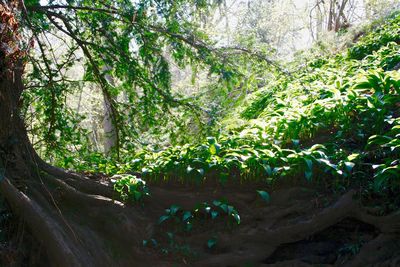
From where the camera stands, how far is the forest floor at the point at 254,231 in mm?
3727

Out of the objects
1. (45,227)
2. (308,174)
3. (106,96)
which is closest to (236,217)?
(308,174)

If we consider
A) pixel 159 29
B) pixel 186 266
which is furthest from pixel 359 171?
pixel 159 29

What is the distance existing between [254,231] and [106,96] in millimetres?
3059

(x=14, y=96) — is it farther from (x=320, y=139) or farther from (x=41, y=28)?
(x=320, y=139)

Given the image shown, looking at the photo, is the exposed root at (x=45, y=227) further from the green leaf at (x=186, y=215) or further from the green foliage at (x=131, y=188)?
the green leaf at (x=186, y=215)

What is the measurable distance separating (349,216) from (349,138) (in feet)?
3.60

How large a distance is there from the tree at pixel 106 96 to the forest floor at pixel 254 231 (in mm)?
206

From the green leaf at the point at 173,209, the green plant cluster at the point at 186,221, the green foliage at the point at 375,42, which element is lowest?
the green plant cluster at the point at 186,221

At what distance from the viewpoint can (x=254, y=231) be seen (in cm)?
417

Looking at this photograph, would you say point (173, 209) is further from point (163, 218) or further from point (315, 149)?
point (315, 149)

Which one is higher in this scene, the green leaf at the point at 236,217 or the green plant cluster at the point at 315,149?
the green plant cluster at the point at 315,149

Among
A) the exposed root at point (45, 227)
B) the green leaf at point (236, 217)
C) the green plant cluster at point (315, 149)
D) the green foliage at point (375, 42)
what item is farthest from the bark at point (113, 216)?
the green foliage at point (375, 42)

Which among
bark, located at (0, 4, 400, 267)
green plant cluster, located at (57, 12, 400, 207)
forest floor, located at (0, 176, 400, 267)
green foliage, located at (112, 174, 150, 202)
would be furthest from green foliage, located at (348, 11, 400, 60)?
green foliage, located at (112, 174, 150, 202)

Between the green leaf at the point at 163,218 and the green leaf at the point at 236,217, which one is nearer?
the green leaf at the point at 236,217
